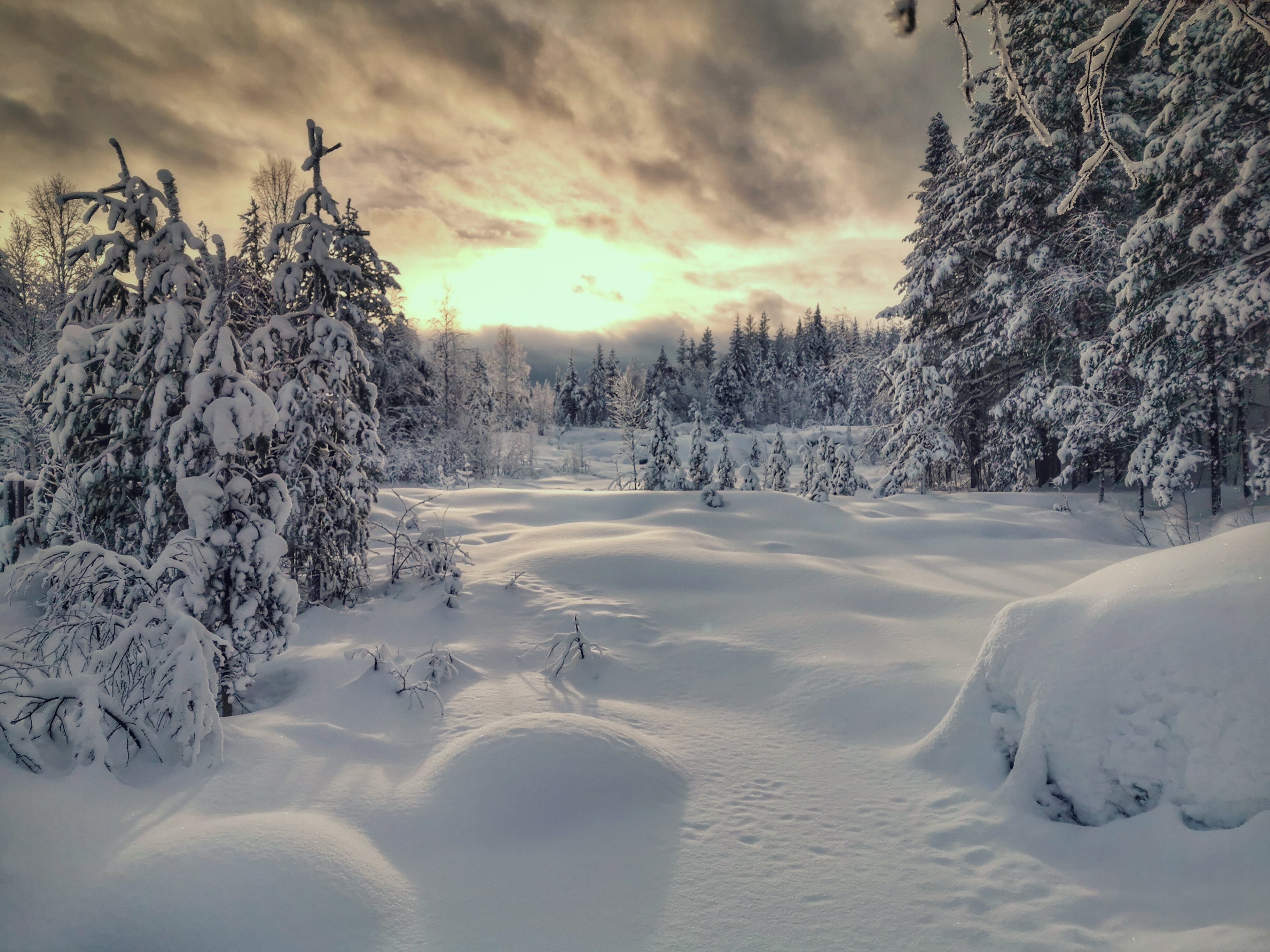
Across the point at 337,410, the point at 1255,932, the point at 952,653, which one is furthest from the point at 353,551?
the point at 1255,932

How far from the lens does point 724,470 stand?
22656 mm

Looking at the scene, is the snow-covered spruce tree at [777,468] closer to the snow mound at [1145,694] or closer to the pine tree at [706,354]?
the snow mound at [1145,694]

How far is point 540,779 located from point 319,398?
542 centimetres

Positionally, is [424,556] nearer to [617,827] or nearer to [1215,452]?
[617,827]

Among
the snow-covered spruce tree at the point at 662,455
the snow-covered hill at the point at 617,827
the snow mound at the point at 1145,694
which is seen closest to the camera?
the snow-covered hill at the point at 617,827

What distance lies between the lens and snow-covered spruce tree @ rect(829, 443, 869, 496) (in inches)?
699

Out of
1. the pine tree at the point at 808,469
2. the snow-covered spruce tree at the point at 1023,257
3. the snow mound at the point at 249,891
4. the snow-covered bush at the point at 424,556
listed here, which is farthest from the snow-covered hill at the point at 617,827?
the pine tree at the point at 808,469

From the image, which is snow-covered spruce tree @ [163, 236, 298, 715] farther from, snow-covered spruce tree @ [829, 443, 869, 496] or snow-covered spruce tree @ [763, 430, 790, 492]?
snow-covered spruce tree @ [763, 430, 790, 492]

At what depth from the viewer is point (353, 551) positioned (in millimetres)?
7199

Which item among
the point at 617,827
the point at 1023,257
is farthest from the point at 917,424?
the point at 617,827

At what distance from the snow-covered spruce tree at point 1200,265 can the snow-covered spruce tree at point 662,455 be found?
11.5m

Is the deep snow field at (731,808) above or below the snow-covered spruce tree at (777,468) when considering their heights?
below

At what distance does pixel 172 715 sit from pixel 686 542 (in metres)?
7.08

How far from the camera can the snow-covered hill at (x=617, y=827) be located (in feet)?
7.46
